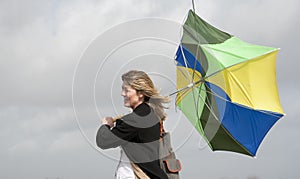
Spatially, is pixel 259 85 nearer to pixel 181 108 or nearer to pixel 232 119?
pixel 232 119

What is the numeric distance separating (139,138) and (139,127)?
0.41 ft

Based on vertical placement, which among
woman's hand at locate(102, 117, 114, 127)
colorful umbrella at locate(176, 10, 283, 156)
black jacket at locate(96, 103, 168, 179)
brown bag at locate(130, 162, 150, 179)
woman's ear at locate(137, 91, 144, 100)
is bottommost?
brown bag at locate(130, 162, 150, 179)

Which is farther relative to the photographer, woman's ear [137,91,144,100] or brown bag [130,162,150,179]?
woman's ear [137,91,144,100]

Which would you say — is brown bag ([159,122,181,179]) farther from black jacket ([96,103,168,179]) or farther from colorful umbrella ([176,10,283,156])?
colorful umbrella ([176,10,283,156])

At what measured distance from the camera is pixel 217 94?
25.6 feet

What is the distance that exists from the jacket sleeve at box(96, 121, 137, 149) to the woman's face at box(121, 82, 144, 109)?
0.30 m

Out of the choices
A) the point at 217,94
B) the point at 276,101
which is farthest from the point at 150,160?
the point at 276,101

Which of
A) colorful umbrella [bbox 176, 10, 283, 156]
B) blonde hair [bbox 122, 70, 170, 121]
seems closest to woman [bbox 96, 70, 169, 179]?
blonde hair [bbox 122, 70, 170, 121]

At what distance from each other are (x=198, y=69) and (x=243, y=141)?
1.44 metres

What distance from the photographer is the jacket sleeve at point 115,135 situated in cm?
519

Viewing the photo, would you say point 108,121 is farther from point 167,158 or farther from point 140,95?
point 167,158

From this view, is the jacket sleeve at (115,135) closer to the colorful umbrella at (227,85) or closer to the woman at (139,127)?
the woman at (139,127)

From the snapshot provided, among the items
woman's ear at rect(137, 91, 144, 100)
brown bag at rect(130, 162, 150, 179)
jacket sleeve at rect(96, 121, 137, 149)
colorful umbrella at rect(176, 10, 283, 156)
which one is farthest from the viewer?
colorful umbrella at rect(176, 10, 283, 156)

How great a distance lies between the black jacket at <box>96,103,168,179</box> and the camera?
5.21m
